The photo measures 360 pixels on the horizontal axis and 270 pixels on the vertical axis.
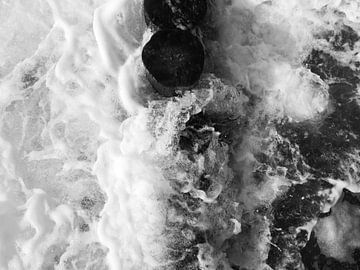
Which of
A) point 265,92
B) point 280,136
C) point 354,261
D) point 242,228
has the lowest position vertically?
point 354,261

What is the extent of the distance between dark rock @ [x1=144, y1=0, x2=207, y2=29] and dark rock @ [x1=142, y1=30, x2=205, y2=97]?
69mm

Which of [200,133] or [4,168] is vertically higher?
[200,133]

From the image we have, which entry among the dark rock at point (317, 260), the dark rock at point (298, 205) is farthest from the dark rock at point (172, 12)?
the dark rock at point (317, 260)

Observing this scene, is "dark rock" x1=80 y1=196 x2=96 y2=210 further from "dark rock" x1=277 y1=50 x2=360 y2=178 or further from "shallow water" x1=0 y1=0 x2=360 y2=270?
"dark rock" x1=277 y1=50 x2=360 y2=178

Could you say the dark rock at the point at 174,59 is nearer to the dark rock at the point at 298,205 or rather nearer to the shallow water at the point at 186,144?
the shallow water at the point at 186,144

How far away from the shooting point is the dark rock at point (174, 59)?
2.37 meters

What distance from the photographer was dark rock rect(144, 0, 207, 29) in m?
2.43

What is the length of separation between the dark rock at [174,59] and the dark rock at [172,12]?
0.23ft

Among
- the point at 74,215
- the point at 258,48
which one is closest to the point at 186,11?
the point at 258,48

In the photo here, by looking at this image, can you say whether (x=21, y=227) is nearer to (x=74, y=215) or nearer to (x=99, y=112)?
(x=74, y=215)

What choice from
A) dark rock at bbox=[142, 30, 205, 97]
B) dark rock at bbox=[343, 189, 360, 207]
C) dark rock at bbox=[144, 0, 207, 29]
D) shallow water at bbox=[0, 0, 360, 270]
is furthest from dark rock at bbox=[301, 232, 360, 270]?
dark rock at bbox=[144, 0, 207, 29]

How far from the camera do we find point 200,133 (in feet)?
7.77

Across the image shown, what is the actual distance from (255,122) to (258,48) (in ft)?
1.57

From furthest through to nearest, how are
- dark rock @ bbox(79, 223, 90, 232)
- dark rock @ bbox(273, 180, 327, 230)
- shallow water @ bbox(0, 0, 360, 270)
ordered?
1. dark rock @ bbox(79, 223, 90, 232)
2. dark rock @ bbox(273, 180, 327, 230)
3. shallow water @ bbox(0, 0, 360, 270)
